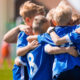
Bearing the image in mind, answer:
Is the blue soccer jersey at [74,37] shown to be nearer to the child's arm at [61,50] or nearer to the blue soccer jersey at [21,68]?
the child's arm at [61,50]

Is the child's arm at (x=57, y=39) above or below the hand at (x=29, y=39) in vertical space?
below

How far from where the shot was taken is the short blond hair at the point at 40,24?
424 centimetres

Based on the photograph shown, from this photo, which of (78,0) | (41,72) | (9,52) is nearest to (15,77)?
(41,72)

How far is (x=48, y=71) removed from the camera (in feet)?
13.9

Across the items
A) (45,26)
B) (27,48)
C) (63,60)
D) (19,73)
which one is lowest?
(19,73)

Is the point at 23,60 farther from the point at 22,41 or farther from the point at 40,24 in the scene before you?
the point at 40,24

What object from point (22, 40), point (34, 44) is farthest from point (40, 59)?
point (22, 40)

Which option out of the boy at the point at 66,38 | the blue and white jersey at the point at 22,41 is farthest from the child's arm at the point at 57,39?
the blue and white jersey at the point at 22,41

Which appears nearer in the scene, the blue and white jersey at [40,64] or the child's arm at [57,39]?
the child's arm at [57,39]

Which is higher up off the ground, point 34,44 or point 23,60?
point 34,44


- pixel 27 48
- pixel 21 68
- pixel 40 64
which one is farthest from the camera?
pixel 21 68

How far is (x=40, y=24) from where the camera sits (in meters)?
4.23

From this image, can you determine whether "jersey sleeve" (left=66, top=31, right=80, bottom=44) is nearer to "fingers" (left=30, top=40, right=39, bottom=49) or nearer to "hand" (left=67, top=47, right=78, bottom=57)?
"hand" (left=67, top=47, right=78, bottom=57)

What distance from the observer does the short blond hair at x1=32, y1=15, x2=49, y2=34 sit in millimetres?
4238
